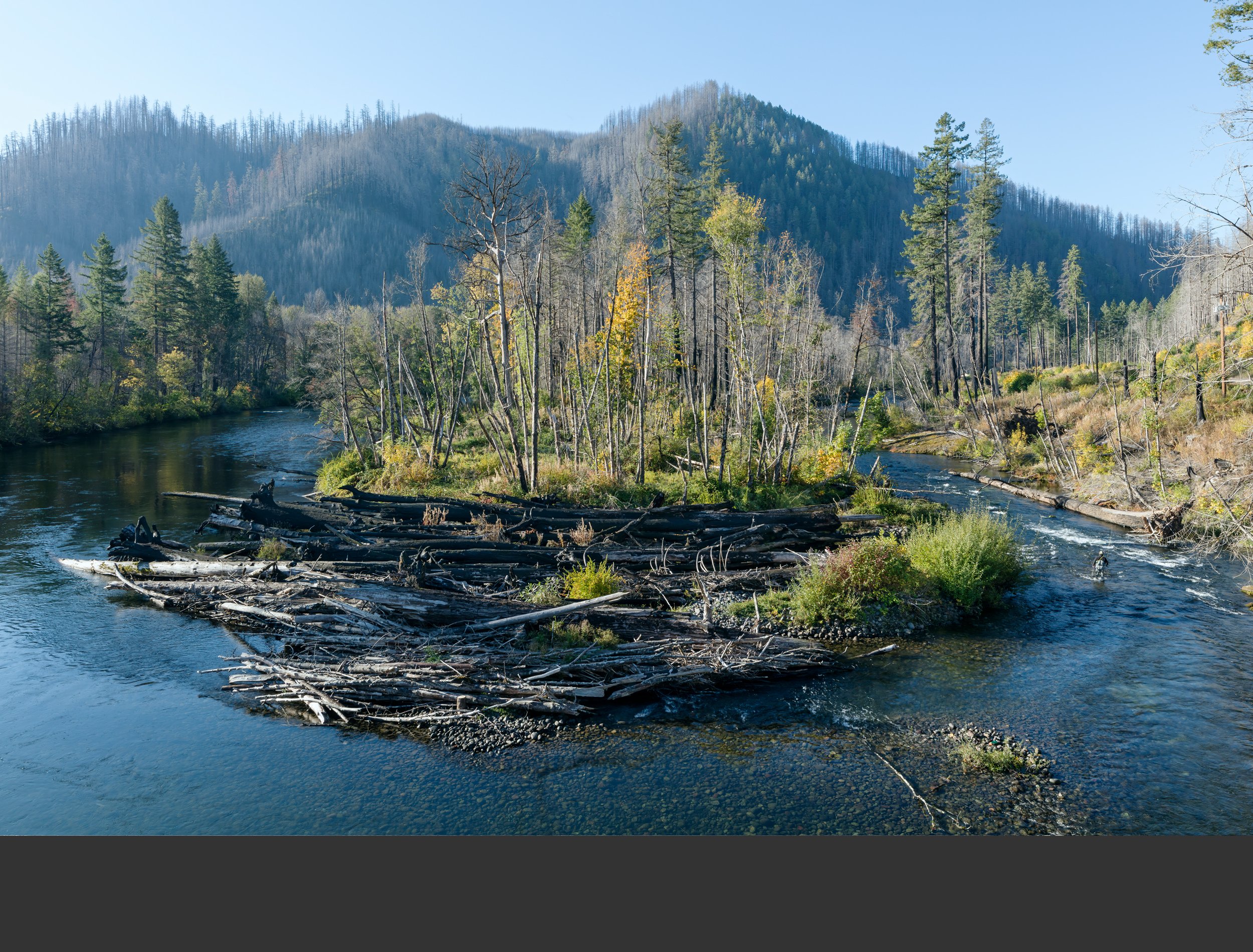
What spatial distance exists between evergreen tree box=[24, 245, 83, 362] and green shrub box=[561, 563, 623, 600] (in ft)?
173

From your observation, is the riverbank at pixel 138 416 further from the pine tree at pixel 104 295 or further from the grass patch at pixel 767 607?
the grass patch at pixel 767 607

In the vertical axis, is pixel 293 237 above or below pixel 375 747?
above

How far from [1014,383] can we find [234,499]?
1795 inches

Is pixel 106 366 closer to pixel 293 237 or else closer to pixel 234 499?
pixel 234 499

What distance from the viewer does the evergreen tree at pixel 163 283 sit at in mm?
62125

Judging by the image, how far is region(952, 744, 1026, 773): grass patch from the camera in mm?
7957

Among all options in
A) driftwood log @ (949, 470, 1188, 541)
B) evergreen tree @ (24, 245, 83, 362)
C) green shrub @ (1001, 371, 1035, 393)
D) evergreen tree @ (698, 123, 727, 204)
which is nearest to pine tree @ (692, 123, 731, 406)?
evergreen tree @ (698, 123, 727, 204)

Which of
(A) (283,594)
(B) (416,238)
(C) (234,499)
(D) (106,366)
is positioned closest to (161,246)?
(D) (106,366)

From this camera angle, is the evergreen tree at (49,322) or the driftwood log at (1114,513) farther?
the evergreen tree at (49,322)

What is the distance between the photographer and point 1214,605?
13.6 metres

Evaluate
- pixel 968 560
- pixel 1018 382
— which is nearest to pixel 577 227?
pixel 1018 382

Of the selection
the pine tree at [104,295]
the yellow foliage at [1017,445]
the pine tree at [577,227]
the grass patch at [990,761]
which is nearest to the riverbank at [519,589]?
the grass patch at [990,761]

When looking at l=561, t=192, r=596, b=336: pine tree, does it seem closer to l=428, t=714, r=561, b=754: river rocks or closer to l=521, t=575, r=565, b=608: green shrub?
l=521, t=575, r=565, b=608: green shrub

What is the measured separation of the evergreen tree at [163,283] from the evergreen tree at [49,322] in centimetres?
831
